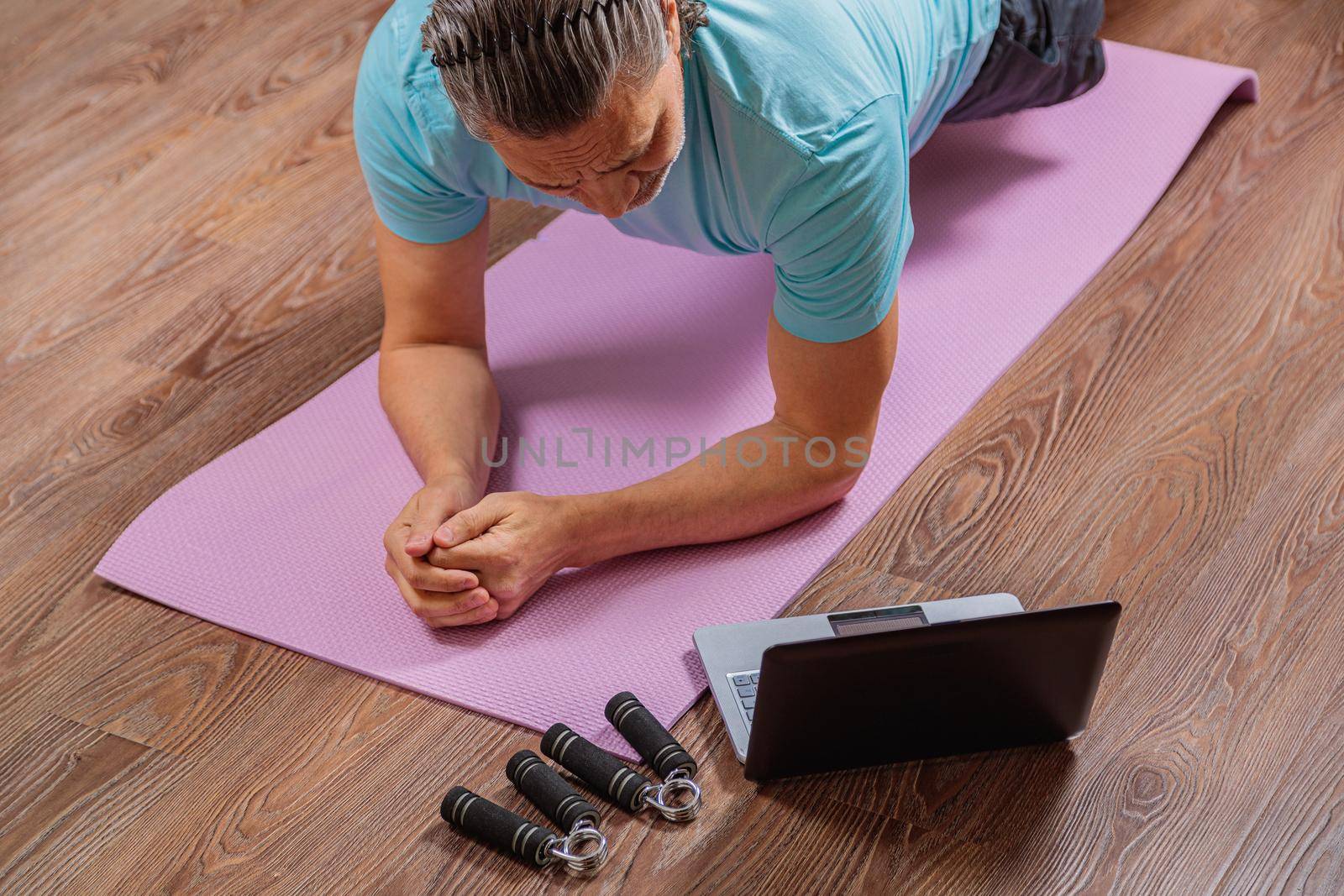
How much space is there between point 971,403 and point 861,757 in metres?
0.62

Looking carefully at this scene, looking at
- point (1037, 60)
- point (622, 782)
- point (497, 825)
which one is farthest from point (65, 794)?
point (1037, 60)

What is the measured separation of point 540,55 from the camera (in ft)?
3.47

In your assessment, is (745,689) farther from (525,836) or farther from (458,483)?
(458,483)

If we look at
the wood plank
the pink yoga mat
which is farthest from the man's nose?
the wood plank

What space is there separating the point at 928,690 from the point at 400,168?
818 millimetres

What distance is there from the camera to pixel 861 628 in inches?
54.5

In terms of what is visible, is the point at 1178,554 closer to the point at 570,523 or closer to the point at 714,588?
the point at 714,588

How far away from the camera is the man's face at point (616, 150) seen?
1128mm

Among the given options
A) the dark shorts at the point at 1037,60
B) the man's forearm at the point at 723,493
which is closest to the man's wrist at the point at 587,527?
the man's forearm at the point at 723,493

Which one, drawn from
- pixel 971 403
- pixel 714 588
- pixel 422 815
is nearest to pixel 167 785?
pixel 422 815

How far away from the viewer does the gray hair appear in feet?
3.44

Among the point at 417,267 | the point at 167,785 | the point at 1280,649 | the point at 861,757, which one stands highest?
the point at 417,267

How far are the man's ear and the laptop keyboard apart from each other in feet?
2.03

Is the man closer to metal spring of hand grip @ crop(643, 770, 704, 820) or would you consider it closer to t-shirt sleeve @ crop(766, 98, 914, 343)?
t-shirt sleeve @ crop(766, 98, 914, 343)
